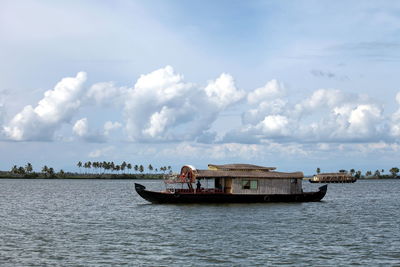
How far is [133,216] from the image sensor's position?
46250mm

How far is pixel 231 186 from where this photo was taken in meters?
52.3

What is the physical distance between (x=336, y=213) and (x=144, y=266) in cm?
3322

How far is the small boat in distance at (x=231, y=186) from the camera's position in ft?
168

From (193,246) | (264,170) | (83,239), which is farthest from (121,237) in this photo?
(264,170)

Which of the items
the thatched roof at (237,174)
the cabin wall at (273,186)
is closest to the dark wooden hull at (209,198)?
the cabin wall at (273,186)

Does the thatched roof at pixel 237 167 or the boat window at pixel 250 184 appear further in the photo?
the thatched roof at pixel 237 167

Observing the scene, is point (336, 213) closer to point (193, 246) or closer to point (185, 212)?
point (185, 212)

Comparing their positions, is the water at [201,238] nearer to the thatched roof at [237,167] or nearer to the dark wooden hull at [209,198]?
the dark wooden hull at [209,198]

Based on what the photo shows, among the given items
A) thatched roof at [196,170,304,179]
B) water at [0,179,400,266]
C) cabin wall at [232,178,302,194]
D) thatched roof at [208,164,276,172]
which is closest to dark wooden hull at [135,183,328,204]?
cabin wall at [232,178,302,194]

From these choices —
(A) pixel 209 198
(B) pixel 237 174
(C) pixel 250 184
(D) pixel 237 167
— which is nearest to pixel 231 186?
(B) pixel 237 174

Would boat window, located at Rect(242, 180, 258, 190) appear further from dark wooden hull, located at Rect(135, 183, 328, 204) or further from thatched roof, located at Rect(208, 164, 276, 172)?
thatched roof, located at Rect(208, 164, 276, 172)

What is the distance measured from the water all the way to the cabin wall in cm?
298

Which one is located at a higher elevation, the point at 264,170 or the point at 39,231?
the point at 264,170

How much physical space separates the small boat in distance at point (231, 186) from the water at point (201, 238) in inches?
73.1
